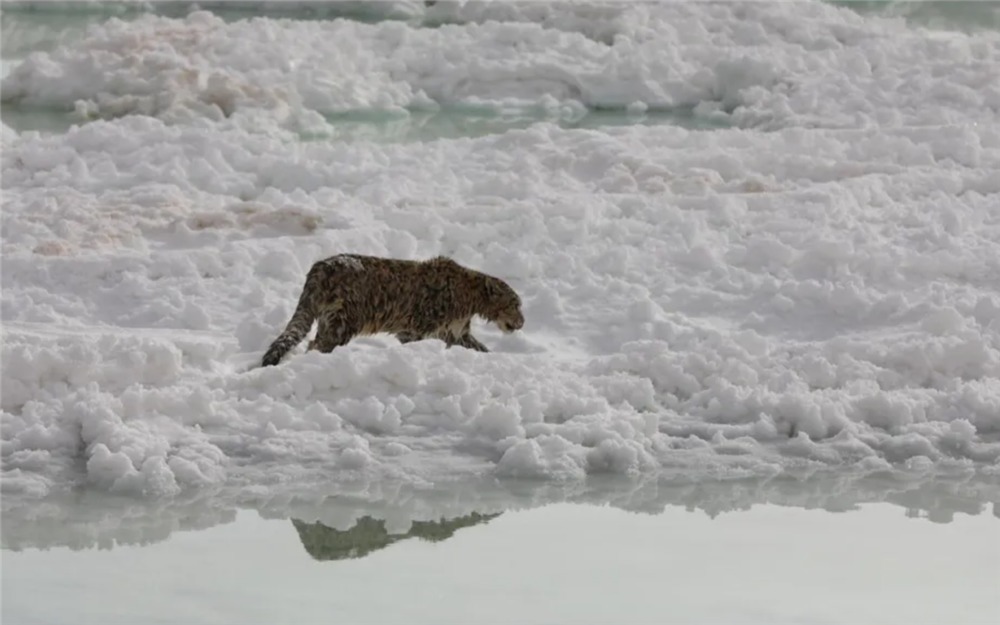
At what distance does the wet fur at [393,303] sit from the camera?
8031 millimetres

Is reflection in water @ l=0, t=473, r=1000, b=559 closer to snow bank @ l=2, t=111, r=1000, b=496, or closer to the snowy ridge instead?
the snowy ridge

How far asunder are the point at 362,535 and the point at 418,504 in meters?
0.37

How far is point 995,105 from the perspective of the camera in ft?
46.4

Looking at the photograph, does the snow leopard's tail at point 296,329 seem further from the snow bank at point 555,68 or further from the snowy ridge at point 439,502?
the snow bank at point 555,68

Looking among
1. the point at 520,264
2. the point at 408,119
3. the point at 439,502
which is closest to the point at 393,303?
the point at 439,502

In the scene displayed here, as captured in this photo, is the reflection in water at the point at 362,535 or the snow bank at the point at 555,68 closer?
the reflection in water at the point at 362,535

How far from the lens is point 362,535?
6.50 m

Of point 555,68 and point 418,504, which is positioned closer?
point 418,504

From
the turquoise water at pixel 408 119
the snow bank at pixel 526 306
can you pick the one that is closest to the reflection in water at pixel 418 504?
the snow bank at pixel 526 306

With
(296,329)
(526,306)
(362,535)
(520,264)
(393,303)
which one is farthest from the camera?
(520,264)

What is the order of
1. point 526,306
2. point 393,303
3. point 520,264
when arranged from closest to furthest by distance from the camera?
point 393,303
point 526,306
point 520,264

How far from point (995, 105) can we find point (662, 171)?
3.80 metres

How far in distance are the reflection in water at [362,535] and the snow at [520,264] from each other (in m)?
0.37

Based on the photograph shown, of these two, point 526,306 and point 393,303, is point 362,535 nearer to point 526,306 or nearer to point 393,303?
point 393,303
